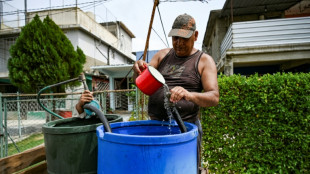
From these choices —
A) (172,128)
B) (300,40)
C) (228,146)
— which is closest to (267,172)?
(228,146)

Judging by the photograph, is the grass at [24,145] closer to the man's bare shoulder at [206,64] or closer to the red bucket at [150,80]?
the red bucket at [150,80]

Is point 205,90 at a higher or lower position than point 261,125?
higher

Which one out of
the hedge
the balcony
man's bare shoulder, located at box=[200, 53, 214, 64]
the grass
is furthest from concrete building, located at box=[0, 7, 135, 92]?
man's bare shoulder, located at box=[200, 53, 214, 64]

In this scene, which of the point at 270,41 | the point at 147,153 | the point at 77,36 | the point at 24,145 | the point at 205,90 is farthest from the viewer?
the point at 77,36

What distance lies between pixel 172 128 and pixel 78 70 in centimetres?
860

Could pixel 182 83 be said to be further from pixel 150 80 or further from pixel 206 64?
pixel 150 80

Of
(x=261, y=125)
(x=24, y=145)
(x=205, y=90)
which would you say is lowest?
(x=24, y=145)

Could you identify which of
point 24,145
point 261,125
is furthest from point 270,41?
point 24,145

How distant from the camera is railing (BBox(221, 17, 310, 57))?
23.7 feet

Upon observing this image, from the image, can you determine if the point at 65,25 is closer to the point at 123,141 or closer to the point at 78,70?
the point at 78,70

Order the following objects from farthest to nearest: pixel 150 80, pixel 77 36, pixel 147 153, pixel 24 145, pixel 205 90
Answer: pixel 77 36, pixel 24 145, pixel 205 90, pixel 150 80, pixel 147 153

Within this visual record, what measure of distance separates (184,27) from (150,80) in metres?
0.64

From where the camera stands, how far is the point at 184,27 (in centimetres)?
163

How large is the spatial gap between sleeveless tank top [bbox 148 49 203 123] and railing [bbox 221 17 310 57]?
6629 millimetres
